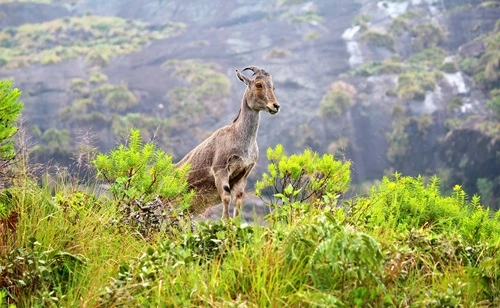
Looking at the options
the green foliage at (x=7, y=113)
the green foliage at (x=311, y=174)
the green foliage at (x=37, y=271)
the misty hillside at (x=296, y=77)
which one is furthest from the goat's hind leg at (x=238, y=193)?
the misty hillside at (x=296, y=77)

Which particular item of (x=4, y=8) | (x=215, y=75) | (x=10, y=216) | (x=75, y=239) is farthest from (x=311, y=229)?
(x=4, y=8)

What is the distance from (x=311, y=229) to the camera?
4.81m

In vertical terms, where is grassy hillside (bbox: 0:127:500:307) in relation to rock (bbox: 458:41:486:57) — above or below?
above

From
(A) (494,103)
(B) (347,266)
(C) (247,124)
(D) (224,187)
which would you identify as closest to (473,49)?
(A) (494,103)

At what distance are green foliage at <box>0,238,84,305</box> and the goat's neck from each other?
3.72 metres

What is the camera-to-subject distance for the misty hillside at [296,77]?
43719 millimetres

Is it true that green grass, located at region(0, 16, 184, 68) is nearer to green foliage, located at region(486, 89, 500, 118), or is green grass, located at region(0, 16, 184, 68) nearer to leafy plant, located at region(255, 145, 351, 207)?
green foliage, located at region(486, 89, 500, 118)

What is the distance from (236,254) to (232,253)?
19cm

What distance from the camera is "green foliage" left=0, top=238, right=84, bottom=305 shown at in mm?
4910

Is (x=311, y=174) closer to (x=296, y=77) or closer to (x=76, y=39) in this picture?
(x=296, y=77)

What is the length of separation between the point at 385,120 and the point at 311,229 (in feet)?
141

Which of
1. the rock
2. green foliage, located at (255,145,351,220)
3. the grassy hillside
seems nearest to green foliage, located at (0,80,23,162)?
the grassy hillside

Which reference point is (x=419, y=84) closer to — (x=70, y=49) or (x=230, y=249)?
(x=70, y=49)

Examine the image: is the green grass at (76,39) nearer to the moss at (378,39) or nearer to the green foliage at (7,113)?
the moss at (378,39)
